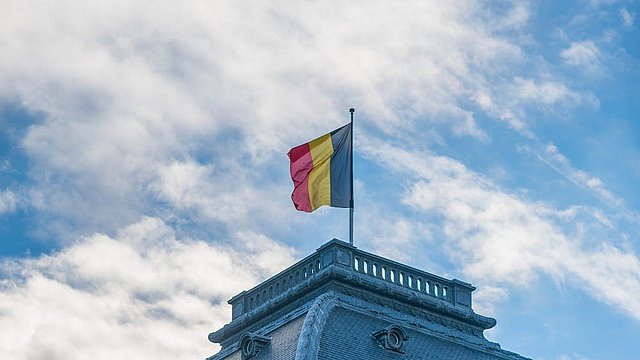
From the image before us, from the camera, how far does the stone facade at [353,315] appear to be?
49.5 meters

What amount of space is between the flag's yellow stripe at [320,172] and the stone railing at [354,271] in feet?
10.1

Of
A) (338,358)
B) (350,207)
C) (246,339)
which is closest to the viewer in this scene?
(338,358)

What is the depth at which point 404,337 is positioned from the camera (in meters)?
50.5

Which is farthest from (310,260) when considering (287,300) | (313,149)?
(313,149)

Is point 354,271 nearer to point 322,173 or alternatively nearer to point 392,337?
point 392,337

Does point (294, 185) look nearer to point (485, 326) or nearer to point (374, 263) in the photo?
point (374, 263)

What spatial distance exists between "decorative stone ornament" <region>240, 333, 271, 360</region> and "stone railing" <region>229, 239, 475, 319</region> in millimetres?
3113

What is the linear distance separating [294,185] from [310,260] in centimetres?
410

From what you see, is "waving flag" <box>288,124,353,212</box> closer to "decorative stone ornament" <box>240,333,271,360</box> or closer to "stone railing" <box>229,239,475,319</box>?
"stone railing" <box>229,239,475,319</box>

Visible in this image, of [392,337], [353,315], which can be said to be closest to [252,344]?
[353,315]

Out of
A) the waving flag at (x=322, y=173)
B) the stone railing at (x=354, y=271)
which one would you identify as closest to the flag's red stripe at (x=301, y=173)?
the waving flag at (x=322, y=173)

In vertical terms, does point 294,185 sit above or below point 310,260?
above

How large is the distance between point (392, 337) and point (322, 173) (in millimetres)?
8904

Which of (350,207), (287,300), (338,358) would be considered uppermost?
(350,207)
